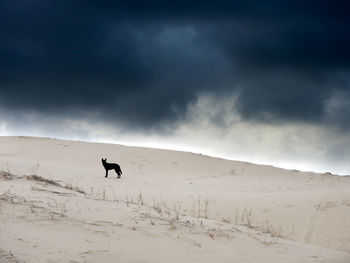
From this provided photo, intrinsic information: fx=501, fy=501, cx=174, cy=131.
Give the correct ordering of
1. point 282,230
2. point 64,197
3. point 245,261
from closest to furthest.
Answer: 1. point 245,261
2. point 64,197
3. point 282,230

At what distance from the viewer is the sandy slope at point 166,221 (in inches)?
238

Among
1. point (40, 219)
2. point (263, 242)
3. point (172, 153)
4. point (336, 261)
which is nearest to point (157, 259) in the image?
point (40, 219)

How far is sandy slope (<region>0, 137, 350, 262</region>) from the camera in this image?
238 inches

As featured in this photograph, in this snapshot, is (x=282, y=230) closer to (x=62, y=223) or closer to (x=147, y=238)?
(x=147, y=238)

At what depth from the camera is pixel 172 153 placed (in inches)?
1063

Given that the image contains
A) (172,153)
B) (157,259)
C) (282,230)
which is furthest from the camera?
(172,153)

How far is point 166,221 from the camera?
7.69 meters

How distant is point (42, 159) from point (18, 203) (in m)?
17.2

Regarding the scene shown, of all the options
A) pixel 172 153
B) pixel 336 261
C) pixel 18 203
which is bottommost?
pixel 336 261

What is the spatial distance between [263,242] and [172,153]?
19.4m

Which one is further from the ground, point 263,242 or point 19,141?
point 19,141

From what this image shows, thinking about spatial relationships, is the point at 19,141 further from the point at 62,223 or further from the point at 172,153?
the point at 62,223

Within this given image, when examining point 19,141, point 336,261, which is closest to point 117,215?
point 336,261

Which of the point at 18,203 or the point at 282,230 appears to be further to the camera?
the point at 282,230
